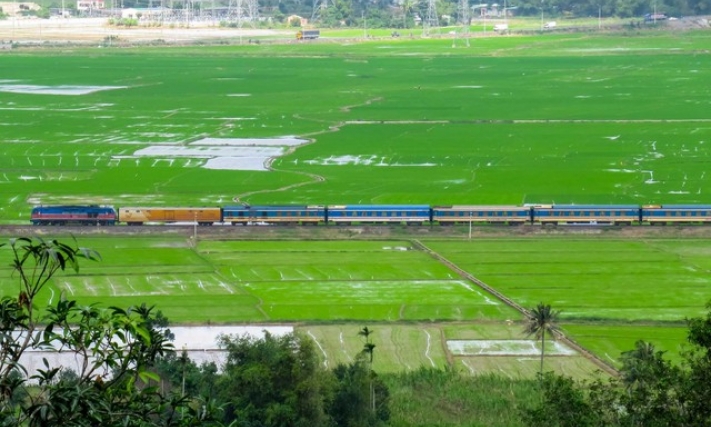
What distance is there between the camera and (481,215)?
5306 cm

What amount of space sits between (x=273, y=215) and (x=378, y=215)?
413 centimetres

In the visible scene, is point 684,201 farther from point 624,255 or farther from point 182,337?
point 182,337

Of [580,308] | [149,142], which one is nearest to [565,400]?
[580,308]

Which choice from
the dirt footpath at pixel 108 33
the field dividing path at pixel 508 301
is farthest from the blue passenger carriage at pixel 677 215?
the dirt footpath at pixel 108 33

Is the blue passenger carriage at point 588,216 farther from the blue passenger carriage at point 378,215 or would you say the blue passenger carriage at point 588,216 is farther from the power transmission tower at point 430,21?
the power transmission tower at point 430,21

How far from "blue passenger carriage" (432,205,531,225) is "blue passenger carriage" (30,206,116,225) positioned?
41.7ft

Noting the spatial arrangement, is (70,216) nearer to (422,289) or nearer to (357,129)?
(422,289)

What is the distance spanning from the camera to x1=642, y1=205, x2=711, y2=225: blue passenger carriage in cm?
5306

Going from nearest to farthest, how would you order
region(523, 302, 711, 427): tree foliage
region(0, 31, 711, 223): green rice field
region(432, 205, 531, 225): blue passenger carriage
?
region(523, 302, 711, 427): tree foliage → region(432, 205, 531, 225): blue passenger carriage → region(0, 31, 711, 223): green rice field

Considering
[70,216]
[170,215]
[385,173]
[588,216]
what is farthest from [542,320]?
[385,173]

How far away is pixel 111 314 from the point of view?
1112 cm

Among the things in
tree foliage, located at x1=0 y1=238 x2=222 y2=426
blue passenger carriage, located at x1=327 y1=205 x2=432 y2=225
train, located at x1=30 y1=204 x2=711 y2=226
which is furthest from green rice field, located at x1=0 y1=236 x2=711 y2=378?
tree foliage, located at x1=0 y1=238 x2=222 y2=426

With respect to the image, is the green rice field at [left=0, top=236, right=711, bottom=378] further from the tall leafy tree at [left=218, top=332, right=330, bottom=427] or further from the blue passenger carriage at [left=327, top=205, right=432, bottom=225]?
the tall leafy tree at [left=218, top=332, right=330, bottom=427]

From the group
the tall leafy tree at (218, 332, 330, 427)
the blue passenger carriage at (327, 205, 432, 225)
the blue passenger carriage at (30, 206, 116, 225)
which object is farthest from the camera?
the blue passenger carriage at (327, 205, 432, 225)
